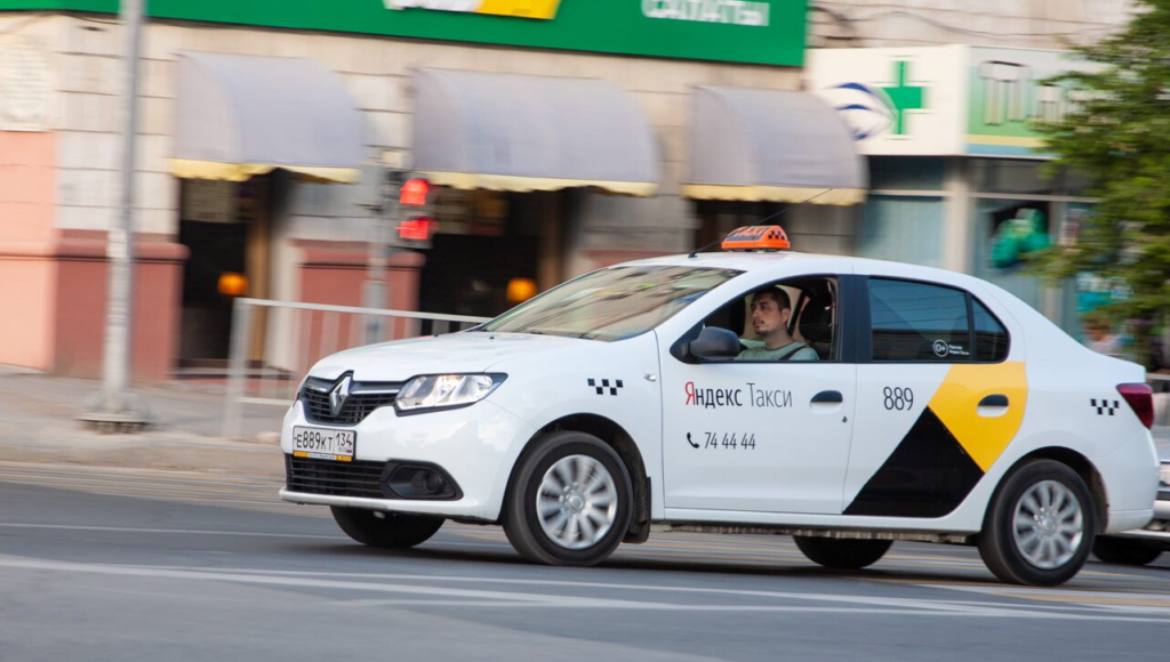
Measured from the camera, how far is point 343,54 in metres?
20.2

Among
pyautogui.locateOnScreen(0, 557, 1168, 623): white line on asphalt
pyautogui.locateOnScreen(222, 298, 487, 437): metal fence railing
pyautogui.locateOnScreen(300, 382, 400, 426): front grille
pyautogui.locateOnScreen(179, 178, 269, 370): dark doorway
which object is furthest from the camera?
pyautogui.locateOnScreen(179, 178, 269, 370): dark doorway

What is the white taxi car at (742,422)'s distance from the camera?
828 cm

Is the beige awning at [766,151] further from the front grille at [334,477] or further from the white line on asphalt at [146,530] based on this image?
the front grille at [334,477]

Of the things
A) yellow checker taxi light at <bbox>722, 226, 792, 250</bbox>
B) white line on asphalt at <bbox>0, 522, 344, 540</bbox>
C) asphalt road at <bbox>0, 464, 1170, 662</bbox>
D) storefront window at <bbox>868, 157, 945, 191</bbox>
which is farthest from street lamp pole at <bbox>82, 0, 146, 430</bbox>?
storefront window at <bbox>868, 157, 945, 191</bbox>

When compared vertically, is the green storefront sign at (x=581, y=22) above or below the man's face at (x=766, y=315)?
above

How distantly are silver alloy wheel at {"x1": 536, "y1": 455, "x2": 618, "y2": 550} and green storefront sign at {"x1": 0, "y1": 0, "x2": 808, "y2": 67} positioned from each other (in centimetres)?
1192

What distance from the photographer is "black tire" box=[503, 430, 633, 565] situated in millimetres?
8266

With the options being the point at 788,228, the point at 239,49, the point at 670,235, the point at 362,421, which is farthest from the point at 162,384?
the point at 362,421

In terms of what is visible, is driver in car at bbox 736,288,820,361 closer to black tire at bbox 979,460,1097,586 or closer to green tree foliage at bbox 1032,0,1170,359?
black tire at bbox 979,460,1097,586

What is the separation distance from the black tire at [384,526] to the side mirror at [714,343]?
1.50 m

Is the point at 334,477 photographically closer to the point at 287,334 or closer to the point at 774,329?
the point at 774,329

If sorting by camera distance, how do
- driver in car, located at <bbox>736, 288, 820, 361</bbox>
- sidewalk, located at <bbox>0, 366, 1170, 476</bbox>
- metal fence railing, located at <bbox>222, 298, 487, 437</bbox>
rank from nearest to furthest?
driver in car, located at <bbox>736, 288, 820, 361</bbox> < sidewalk, located at <bbox>0, 366, 1170, 476</bbox> < metal fence railing, located at <bbox>222, 298, 487, 437</bbox>

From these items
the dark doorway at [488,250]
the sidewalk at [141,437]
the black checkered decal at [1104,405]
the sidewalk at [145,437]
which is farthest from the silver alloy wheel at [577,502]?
the dark doorway at [488,250]

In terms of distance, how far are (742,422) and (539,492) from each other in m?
1.07
